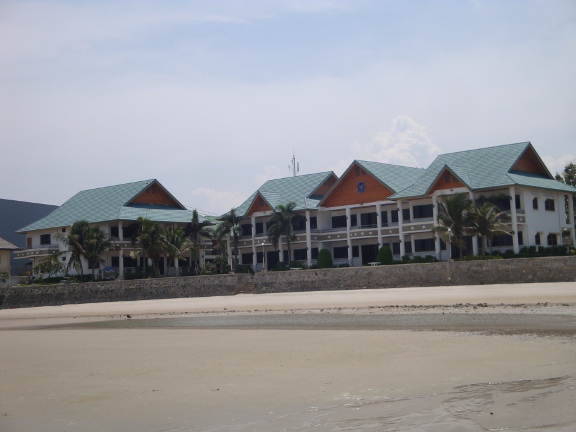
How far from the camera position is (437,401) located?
11562 mm

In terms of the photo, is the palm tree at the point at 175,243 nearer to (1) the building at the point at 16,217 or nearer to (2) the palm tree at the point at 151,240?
(2) the palm tree at the point at 151,240

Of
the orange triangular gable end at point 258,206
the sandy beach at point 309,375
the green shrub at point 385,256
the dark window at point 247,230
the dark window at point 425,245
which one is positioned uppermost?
the orange triangular gable end at point 258,206

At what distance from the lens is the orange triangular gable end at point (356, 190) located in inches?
2308

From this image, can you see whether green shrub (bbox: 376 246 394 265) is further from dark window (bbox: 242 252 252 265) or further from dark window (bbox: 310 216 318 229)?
dark window (bbox: 242 252 252 265)

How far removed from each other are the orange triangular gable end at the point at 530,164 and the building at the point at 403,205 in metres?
0.08

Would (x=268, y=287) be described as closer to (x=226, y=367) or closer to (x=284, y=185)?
(x=284, y=185)

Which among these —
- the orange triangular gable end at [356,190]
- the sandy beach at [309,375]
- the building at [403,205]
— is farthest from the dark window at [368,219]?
the sandy beach at [309,375]

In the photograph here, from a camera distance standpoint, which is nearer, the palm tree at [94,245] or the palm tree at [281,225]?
the palm tree at [94,245]

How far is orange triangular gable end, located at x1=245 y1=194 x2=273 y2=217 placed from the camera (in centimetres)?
6444

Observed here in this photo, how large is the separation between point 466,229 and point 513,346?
30722mm

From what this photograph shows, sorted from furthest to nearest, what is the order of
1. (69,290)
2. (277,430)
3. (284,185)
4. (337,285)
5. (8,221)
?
1. (8,221)
2. (284,185)
3. (69,290)
4. (337,285)
5. (277,430)

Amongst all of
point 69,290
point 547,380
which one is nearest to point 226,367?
point 547,380

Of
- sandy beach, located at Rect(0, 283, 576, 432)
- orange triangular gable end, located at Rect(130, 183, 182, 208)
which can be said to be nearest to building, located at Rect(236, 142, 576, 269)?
orange triangular gable end, located at Rect(130, 183, 182, 208)

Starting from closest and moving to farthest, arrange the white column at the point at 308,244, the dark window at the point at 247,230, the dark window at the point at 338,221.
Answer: the white column at the point at 308,244
the dark window at the point at 338,221
the dark window at the point at 247,230
